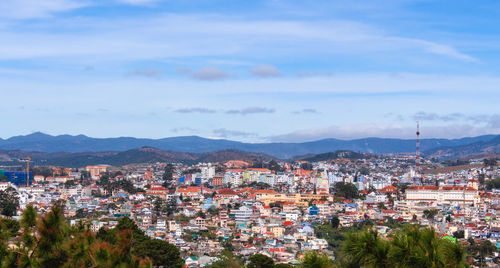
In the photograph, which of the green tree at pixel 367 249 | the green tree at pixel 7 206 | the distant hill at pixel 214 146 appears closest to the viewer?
the green tree at pixel 367 249

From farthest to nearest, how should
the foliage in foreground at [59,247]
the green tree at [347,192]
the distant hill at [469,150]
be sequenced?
1. the distant hill at [469,150]
2. the green tree at [347,192]
3. the foliage in foreground at [59,247]

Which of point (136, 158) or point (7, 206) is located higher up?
point (136, 158)

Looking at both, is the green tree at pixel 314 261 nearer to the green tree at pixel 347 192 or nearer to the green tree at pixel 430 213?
the green tree at pixel 430 213

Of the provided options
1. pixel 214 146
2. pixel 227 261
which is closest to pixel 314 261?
pixel 227 261

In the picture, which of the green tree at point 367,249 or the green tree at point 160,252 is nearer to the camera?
the green tree at point 367,249

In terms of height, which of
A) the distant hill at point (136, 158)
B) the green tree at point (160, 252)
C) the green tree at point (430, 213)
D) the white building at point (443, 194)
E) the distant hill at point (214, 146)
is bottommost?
the green tree at point (430, 213)

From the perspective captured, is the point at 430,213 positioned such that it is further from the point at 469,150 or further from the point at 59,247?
the point at 469,150

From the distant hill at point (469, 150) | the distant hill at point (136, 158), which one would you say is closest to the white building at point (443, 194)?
the distant hill at point (136, 158)

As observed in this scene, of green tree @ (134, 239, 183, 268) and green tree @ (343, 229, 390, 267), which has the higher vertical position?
green tree @ (343, 229, 390, 267)

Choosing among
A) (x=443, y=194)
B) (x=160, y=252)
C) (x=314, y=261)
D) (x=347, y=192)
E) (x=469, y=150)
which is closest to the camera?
(x=314, y=261)

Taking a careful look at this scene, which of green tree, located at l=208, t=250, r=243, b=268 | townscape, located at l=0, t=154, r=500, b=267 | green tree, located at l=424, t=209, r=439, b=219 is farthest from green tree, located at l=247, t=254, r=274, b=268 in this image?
green tree, located at l=424, t=209, r=439, b=219

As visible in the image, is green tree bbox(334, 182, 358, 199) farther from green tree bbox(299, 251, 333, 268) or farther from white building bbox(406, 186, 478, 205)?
green tree bbox(299, 251, 333, 268)
